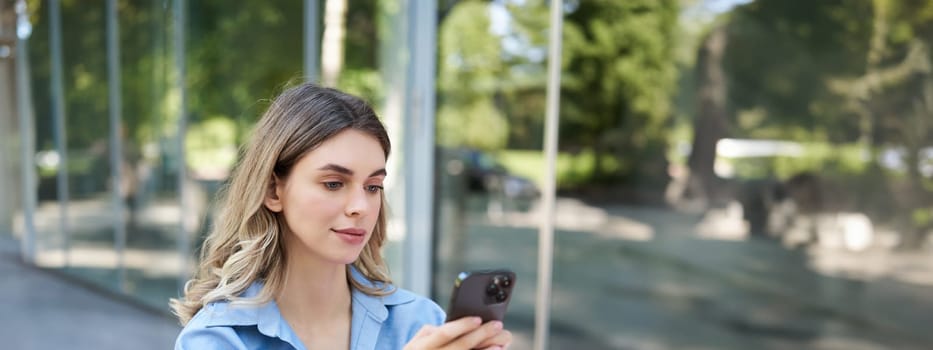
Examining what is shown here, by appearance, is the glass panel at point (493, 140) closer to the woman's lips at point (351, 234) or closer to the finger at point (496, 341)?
the woman's lips at point (351, 234)

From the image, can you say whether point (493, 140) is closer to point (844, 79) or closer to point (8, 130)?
point (844, 79)

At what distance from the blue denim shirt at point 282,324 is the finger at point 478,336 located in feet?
0.95

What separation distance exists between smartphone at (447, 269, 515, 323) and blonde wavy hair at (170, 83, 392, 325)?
0.34 meters

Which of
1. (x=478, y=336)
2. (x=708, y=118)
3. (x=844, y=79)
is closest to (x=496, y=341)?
(x=478, y=336)

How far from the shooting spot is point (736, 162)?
4453mm

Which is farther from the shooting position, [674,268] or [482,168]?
[482,168]

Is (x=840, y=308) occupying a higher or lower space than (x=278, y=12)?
lower

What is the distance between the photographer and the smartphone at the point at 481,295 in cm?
136

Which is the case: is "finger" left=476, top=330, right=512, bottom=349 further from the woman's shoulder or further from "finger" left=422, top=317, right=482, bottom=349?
the woman's shoulder

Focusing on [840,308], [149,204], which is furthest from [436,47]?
[149,204]

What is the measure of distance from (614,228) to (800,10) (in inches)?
58.4

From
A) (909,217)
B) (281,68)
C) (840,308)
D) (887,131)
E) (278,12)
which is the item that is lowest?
(840,308)

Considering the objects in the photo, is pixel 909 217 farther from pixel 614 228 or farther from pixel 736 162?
pixel 614 228

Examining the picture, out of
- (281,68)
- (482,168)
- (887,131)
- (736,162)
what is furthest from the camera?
(281,68)
